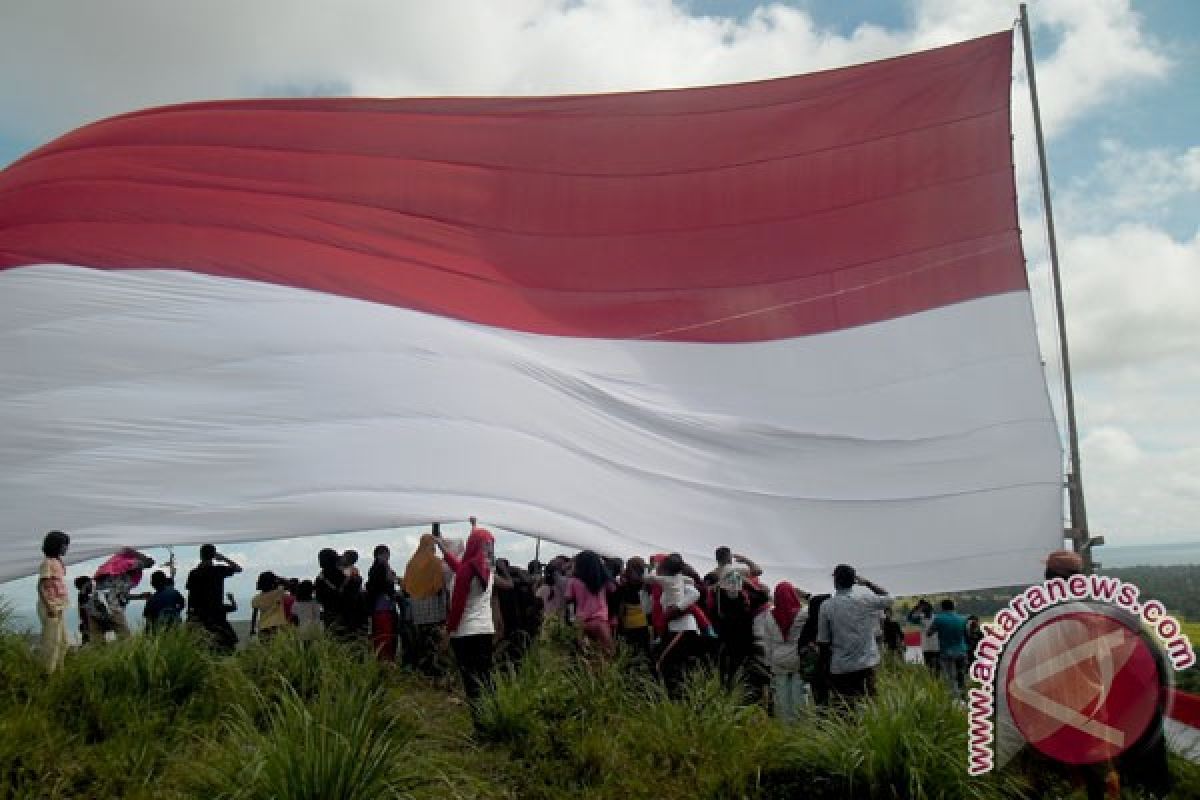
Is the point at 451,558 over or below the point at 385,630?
over

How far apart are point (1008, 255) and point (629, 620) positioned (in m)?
5.41

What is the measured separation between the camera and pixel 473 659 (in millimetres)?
8992

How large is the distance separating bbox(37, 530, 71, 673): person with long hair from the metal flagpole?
7.28 m

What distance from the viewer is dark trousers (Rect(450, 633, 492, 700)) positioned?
888cm

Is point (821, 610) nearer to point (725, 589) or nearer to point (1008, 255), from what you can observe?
point (725, 589)

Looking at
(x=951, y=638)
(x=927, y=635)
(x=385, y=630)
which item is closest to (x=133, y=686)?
(x=385, y=630)

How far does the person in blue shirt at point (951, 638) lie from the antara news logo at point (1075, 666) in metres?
11.6

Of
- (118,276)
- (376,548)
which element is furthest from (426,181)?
(376,548)

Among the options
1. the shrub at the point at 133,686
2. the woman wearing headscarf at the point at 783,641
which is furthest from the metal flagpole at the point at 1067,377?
the shrub at the point at 133,686

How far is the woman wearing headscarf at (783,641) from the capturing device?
36.0 feet

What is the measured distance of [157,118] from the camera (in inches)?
459

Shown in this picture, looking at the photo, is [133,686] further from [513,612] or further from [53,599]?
[513,612]

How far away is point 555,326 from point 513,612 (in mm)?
3333

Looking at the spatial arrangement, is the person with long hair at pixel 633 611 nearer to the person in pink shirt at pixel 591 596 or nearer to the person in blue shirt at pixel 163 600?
the person in pink shirt at pixel 591 596
